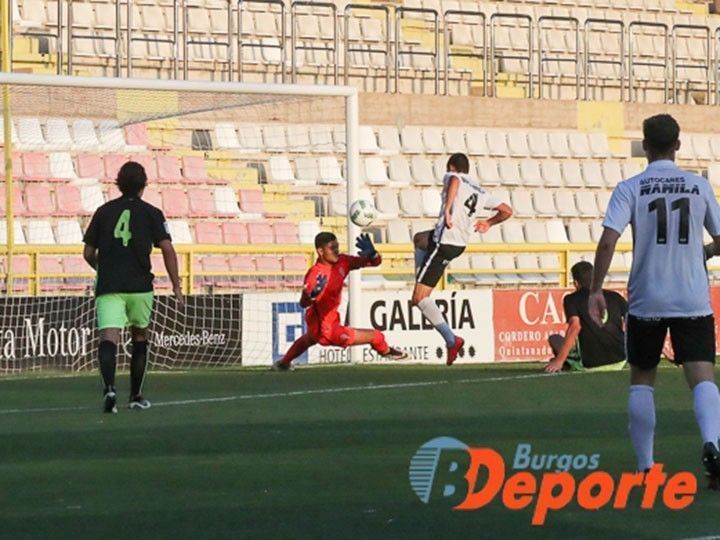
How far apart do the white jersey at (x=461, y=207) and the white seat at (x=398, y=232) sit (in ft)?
27.7

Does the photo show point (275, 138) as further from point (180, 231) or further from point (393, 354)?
point (393, 354)

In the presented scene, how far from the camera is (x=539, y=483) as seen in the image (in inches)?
334

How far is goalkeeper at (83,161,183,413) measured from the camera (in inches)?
520

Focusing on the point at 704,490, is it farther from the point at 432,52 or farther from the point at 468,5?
the point at 468,5

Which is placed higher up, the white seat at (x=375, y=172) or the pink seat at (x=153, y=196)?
the white seat at (x=375, y=172)

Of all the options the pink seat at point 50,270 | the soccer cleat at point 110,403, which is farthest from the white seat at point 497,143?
the soccer cleat at point 110,403

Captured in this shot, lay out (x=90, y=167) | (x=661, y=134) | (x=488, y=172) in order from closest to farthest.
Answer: (x=661, y=134), (x=90, y=167), (x=488, y=172)

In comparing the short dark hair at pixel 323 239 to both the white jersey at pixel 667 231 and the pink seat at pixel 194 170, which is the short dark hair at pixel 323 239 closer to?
the pink seat at pixel 194 170

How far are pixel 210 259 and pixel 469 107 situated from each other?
295 inches

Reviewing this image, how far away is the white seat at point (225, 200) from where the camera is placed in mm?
24734

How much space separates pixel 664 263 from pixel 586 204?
22.0 metres

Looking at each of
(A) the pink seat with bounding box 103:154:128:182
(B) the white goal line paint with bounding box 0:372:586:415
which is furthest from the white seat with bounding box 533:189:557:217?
(B) the white goal line paint with bounding box 0:372:586:415

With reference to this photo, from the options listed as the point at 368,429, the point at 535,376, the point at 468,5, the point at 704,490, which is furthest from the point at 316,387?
the point at 468,5

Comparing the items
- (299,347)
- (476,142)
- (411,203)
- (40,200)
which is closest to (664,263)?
(299,347)
